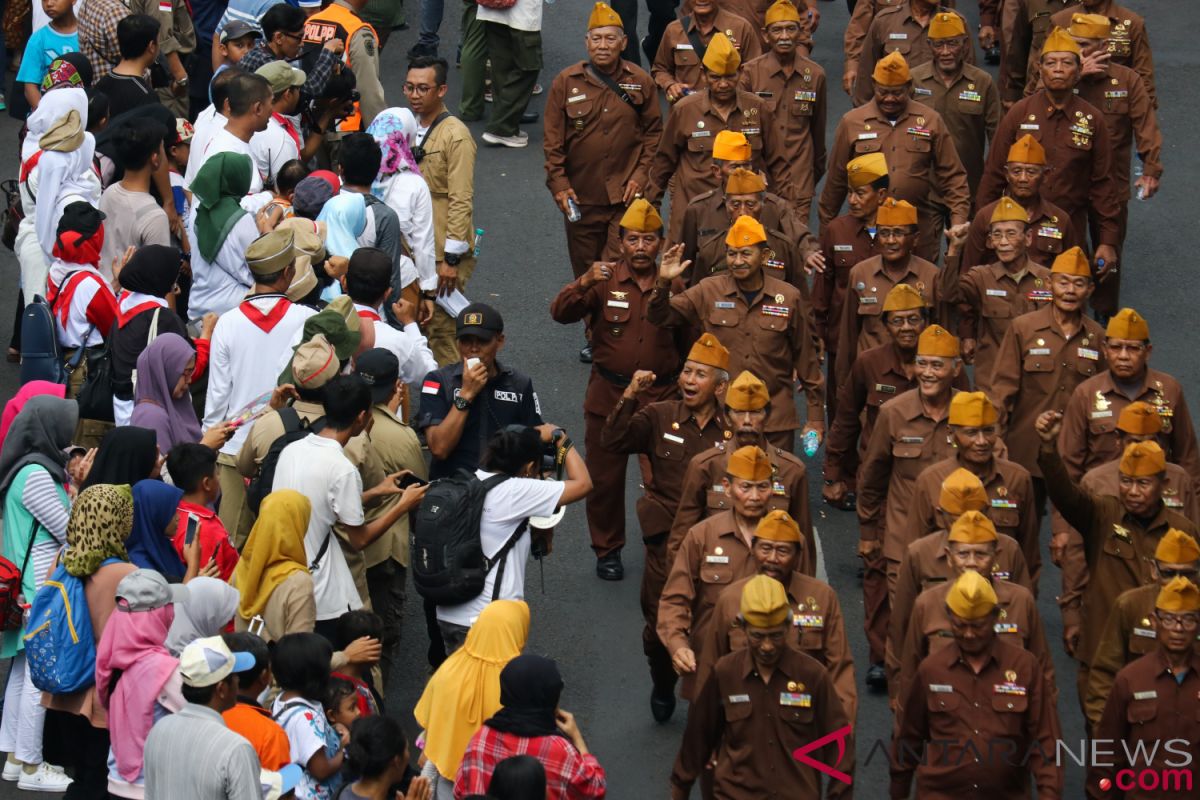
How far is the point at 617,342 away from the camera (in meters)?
11.2

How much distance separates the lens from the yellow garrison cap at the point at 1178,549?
28.3ft

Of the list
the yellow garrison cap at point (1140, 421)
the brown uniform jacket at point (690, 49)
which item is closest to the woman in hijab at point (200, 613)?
the yellow garrison cap at point (1140, 421)

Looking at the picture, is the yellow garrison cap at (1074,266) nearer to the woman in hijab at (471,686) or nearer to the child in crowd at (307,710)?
the woman in hijab at (471,686)

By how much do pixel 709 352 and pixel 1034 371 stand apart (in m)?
2.02

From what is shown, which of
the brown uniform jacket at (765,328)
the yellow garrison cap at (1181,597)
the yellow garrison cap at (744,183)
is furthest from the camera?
the yellow garrison cap at (744,183)

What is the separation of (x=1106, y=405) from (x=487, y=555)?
11.7 feet

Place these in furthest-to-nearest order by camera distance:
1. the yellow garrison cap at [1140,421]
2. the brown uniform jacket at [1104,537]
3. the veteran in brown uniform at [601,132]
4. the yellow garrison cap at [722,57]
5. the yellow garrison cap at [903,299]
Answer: the veteran in brown uniform at [601,132] < the yellow garrison cap at [722,57] < the yellow garrison cap at [903,299] < the yellow garrison cap at [1140,421] < the brown uniform jacket at [1104,537]

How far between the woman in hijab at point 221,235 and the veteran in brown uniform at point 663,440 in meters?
2.42

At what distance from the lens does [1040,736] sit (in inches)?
321

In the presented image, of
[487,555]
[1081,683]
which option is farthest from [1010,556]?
[487,555]

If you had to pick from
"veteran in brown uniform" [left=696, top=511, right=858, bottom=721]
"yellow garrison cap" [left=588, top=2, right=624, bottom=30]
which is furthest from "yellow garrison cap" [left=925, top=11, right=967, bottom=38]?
"veteran in brown uniform" [left=696, top=511, right=858, bottom=721]

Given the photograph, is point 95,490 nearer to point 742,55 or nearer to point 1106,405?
point 1106,405

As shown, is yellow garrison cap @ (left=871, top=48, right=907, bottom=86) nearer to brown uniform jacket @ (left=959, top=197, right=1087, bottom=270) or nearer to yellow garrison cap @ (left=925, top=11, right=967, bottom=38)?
yellow garrison cap @ (left=925, top=11, right=967, bottom=38)

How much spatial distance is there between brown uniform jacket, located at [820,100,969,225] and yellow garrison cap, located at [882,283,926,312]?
207 cm
